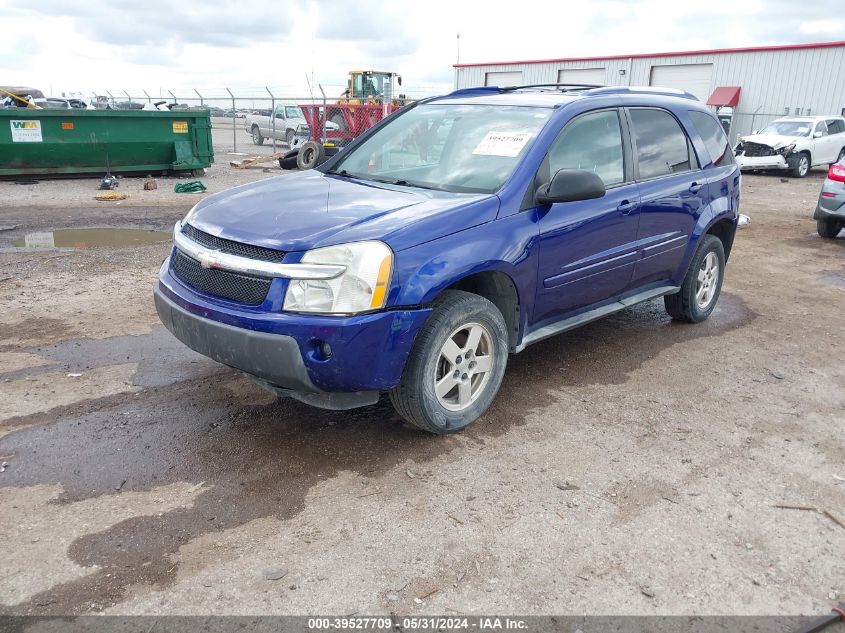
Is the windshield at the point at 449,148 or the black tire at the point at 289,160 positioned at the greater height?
the windshield at the point at 449,148

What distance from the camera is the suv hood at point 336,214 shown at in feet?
11.2

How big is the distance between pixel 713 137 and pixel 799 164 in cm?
1668

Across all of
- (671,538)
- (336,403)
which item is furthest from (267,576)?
(671,538)

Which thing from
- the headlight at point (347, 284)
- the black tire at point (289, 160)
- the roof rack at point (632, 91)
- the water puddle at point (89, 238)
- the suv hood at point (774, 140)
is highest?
the roof rack at point (632, 91)

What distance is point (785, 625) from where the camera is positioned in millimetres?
2570

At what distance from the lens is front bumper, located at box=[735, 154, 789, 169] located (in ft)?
65.3

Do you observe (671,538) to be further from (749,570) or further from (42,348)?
(42,348)

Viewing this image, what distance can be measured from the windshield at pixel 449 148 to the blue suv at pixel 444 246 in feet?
0.05

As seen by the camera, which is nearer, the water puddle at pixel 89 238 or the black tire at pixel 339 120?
the water puddle at pixel 89 238

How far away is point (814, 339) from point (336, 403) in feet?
14.5

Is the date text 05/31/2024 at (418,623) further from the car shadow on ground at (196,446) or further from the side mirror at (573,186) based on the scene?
the side mirror at (573,186)

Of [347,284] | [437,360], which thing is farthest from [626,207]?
[347,284]

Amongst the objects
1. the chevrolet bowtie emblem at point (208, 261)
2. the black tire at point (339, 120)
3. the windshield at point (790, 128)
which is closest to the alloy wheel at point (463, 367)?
the chevrolet bowtie emblem at point (208, 261)

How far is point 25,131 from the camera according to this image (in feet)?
44.3
